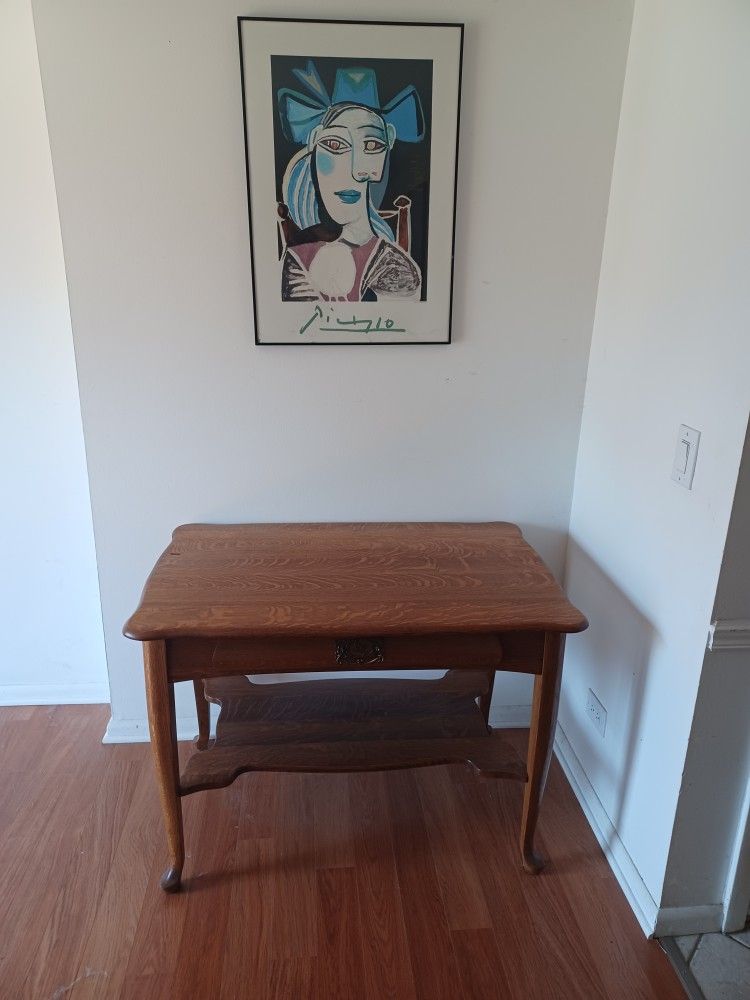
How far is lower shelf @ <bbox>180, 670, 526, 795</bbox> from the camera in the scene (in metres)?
1.62

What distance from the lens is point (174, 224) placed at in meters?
1.72

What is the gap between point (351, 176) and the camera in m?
1.69

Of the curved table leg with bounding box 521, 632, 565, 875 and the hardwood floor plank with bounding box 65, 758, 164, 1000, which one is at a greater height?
the curved table leg with bounding box 521, 632, 565, 875

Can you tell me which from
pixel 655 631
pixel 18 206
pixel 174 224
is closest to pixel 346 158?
pixel 174 224

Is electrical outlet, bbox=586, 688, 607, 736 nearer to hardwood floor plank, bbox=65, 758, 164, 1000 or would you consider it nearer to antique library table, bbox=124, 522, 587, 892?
antique library table, bbox=124, 522, 587, 892

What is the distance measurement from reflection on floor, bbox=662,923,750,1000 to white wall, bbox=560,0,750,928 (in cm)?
6

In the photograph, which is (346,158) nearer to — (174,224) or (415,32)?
(415,32)

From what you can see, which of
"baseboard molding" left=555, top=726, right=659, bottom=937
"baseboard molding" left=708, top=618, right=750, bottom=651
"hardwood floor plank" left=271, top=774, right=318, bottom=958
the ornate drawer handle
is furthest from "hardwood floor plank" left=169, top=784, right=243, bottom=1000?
"baseboard molding" left=708, top=618, right=750, bottom=651

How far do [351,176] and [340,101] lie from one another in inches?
6.5

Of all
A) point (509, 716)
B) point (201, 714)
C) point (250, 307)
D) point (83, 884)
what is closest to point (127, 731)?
point (201, 714)

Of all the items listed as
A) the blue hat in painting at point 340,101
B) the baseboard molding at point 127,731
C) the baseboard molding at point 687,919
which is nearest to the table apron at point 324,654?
the baseboard molding at point 687,919

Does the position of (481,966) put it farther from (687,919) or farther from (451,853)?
(687,919)

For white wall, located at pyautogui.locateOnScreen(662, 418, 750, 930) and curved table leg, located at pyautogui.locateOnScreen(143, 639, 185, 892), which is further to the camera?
curved table leg, located at pyautogui.locateOnScreen(143, 639, 185, 892)

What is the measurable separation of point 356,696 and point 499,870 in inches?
22.1
